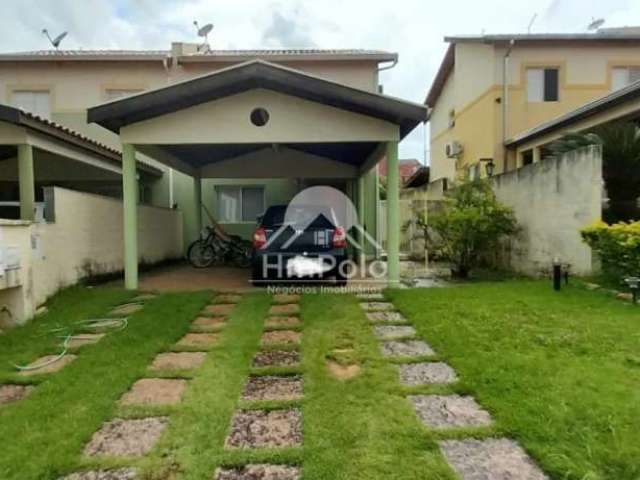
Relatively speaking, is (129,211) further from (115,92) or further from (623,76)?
(623,76)

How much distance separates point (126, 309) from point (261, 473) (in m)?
4.72

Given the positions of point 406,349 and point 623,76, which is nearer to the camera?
point 406,349

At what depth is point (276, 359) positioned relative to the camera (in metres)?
4.57

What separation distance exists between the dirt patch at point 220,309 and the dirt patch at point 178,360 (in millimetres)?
1722

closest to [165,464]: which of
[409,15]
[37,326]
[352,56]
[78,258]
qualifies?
[37,326]

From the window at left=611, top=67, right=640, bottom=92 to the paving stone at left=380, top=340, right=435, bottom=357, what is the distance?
15.6 m

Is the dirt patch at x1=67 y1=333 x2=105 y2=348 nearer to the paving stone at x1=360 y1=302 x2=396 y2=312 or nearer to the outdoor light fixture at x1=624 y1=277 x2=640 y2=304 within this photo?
the paving stone at x1=360 y1=302 x2=396 y2=312

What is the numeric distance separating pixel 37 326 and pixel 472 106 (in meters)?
16.1

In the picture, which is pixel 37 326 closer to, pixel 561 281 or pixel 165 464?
pixel 165 464

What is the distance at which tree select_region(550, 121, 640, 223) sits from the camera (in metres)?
7.93

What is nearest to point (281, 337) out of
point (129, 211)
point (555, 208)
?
point (129, 211)

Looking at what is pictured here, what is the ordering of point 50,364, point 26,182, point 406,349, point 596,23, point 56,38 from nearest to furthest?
point 50,364 < point 406,349 < point 26,182 < point 56,38 < point 596,23

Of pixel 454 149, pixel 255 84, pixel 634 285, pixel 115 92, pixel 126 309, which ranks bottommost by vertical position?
pixel 126 309

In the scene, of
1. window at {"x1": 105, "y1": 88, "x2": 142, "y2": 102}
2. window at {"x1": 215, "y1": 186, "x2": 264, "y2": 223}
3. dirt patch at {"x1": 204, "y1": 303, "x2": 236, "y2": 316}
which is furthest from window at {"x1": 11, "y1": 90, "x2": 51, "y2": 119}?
dirt patch at {"x1": 204, "y1": 303, "x2": 236, "y2": 316}
